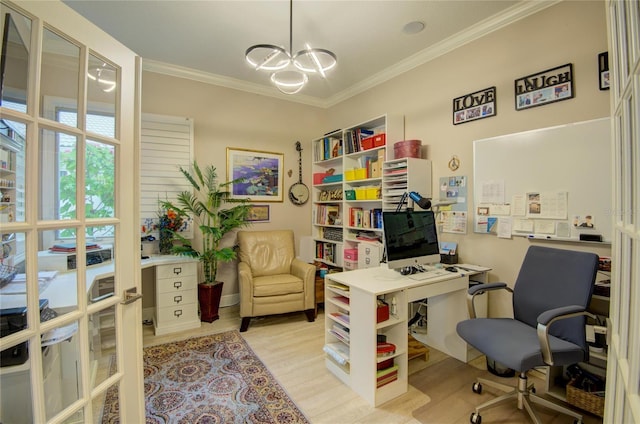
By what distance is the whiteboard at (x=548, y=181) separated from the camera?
1.88 metres

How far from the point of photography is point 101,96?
3.65 feet

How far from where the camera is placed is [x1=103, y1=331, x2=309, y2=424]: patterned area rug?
5.65 feet

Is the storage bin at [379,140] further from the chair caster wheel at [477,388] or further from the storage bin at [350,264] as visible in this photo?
the chair caster wheel at [477,388]

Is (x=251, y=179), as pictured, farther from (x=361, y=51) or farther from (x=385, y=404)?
(x=385, y=404)

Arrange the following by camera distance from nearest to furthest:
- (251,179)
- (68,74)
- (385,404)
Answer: (68,74), (385,404), (251,179)

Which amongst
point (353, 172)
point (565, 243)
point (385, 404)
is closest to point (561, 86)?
point (565, 243)

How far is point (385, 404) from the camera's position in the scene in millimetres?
1827

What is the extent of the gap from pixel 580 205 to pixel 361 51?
2.29 metres

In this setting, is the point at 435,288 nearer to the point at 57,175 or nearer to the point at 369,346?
the point at 369,346

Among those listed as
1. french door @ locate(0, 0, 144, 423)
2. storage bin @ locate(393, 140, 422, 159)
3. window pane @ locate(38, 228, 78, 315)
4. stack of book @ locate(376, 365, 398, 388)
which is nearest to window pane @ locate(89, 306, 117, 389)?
french door @ locate(0, 0, 144, 423)

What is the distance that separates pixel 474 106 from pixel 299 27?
66.6 inches

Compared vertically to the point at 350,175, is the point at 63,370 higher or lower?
lower

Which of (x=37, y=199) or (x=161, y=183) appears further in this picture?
(x=161, y=183)

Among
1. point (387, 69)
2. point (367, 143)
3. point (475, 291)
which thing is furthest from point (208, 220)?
point (475, 291)
